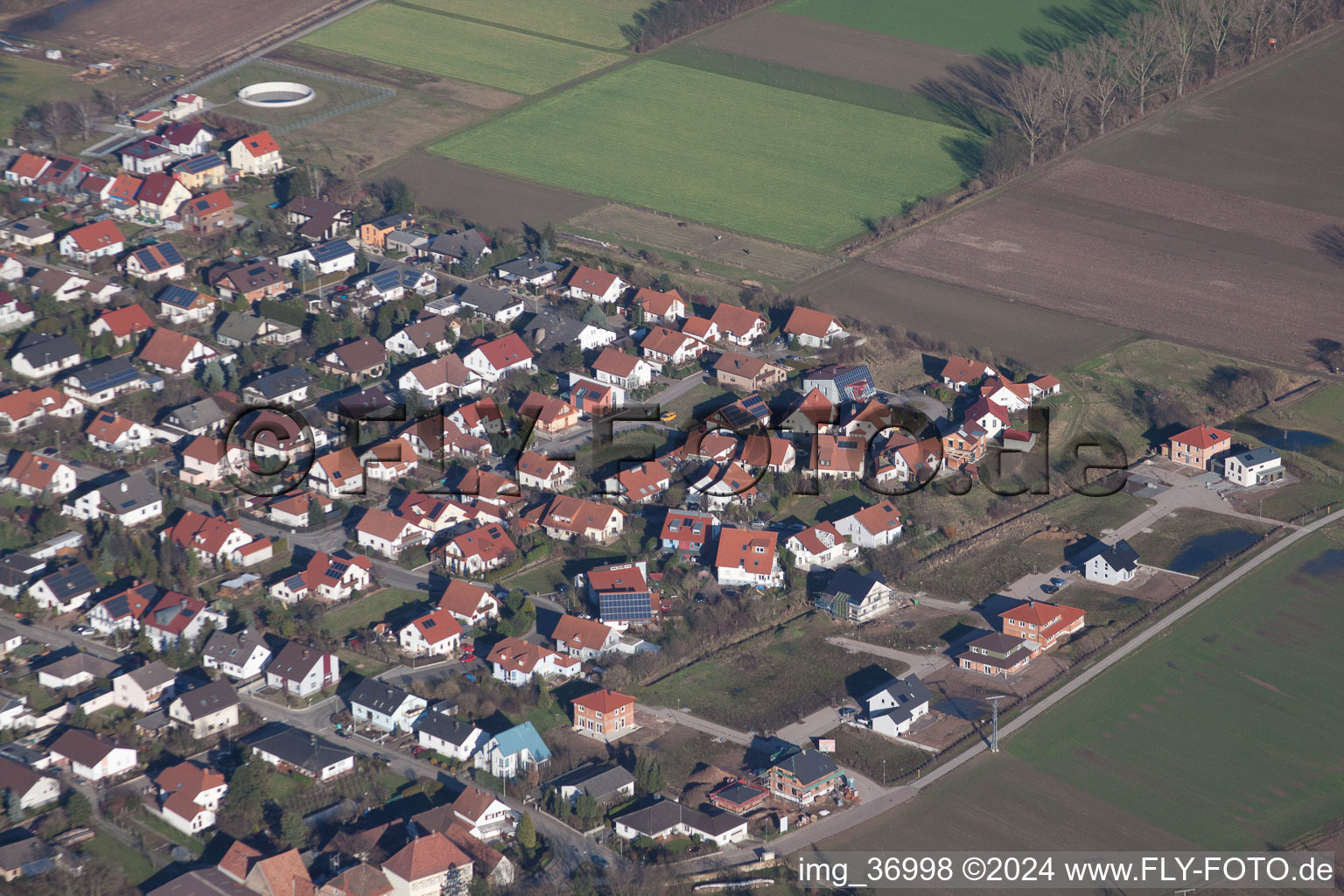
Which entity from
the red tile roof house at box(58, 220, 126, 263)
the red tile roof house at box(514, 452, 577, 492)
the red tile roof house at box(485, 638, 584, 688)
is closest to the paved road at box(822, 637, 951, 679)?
the red tile roof house at box(485, 638, 584, 688)

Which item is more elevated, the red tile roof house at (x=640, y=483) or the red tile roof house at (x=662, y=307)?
the red tile roof house at (x=662, y=307)

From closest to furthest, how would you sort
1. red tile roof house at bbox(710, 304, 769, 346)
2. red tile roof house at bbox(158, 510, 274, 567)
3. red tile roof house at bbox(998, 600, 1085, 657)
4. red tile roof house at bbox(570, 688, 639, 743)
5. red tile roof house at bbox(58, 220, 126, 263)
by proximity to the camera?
red tile roof house at bbox(570, 688, 639, 743) → red tile roof house at bbox(998, 600, 1085, 657) → red tile roof house at bbox(158, 510, 274, 567) → red tile roof house at bbox(710, 304, 769, 346) → red tile roof house at bbox(58, 220, 126, 263)

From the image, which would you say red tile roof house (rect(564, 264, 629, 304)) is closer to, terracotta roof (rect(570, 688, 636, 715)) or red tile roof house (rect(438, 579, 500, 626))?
red tile roof house (rect(438, 579, 500, 626))

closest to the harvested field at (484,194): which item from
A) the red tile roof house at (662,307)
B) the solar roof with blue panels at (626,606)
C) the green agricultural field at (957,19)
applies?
the red tile roof house at (662,307)

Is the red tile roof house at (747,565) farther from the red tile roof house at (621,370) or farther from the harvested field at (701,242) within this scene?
the harvested field at (701,242)

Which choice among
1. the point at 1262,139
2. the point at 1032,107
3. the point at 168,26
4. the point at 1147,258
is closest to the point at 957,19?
the point at 1032,107

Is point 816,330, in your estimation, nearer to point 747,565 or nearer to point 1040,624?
point 747,565
